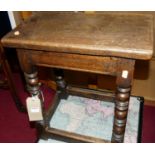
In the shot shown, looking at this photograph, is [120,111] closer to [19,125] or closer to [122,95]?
[122,95]

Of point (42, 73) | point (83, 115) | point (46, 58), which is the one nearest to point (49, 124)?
point (83, 115)

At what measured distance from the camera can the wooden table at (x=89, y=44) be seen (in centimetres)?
62

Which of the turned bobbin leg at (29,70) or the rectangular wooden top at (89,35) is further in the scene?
the turned bobbin leg at (29,70)

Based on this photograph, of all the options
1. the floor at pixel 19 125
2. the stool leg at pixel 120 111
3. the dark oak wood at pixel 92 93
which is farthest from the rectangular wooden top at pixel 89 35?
the floor at pixel 19 125

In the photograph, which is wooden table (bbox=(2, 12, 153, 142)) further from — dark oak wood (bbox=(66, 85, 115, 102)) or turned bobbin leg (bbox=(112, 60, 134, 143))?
dark oak wood (bbox=(66, 85, 115, 102))

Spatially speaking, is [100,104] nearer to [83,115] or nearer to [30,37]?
[83,115]

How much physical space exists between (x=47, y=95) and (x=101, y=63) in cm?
83

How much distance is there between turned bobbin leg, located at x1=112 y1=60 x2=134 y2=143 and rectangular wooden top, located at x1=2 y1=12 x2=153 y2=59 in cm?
5

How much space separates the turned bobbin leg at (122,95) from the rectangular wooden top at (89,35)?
54 millimetres

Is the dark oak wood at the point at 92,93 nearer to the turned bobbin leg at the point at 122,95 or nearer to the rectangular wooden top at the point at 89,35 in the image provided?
the turned bobbin leg at the point at 122,95

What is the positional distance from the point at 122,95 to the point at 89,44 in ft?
0.67

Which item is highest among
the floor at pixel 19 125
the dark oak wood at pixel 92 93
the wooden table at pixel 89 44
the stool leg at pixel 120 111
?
the wooden table at pixel 89 44

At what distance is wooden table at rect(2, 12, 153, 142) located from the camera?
0.62 metres

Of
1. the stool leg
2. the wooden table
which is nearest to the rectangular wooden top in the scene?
the wooden table
